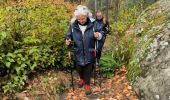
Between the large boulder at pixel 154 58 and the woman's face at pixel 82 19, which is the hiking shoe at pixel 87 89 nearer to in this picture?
the large boulder at pixel 154 58

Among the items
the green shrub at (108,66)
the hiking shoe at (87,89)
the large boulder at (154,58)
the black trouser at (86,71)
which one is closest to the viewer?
the large boulder at (154,58)

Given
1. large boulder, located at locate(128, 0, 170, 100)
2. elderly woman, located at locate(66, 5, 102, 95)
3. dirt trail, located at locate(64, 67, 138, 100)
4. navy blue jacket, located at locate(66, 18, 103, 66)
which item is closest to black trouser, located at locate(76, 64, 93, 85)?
elderly woman, located at locate(66, 5, 102, 95)

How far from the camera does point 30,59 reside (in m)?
8.30

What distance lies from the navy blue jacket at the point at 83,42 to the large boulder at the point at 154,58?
1.07 m

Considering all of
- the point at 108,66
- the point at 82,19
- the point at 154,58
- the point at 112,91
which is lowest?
the point at 112,91

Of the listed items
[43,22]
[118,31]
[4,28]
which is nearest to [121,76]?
[118,31]

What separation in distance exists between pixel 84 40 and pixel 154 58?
5.89ft

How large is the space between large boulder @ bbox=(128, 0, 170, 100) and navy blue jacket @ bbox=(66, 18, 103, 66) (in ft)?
3.50

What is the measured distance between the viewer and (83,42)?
7.86 metres

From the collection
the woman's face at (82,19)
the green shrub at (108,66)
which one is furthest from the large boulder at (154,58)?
the woman's face at (82,19)

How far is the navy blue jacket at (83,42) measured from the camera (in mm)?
7836

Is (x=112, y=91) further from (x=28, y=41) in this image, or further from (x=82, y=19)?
(x=28, y=41)

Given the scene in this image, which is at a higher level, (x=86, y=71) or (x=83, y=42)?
(x=83, y=42)

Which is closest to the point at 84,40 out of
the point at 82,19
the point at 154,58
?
the point at 82,19
